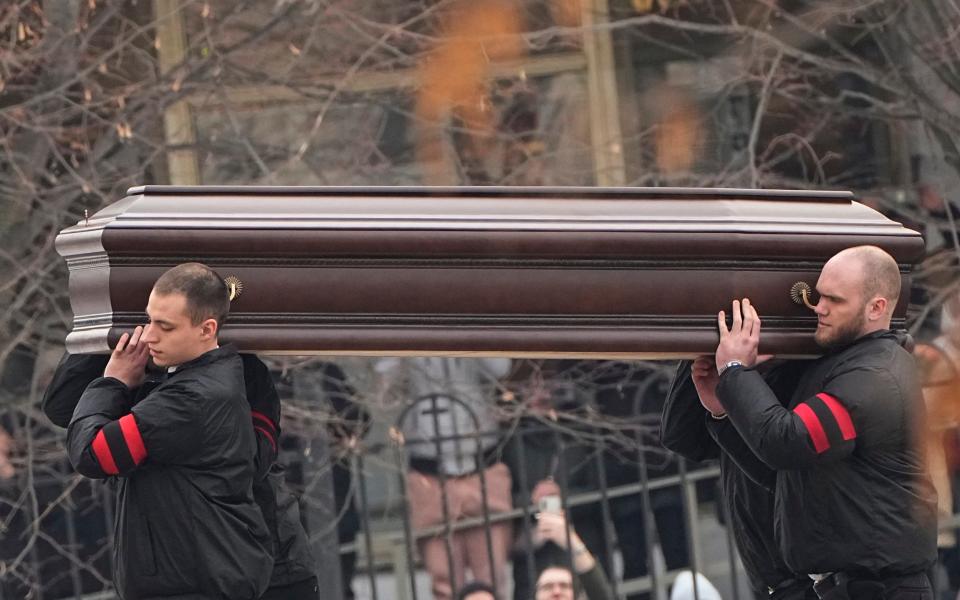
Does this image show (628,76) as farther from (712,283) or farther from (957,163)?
(712,283)

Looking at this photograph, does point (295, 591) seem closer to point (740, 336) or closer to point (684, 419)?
point (684, 419)

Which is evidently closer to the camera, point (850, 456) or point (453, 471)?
point (850, 456)

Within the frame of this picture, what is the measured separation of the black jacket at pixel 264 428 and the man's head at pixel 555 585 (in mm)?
2054

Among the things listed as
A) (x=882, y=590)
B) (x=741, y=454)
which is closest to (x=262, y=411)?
(x=741, y=454)

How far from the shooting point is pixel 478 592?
6.23 metres

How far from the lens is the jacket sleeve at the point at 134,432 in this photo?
361cm

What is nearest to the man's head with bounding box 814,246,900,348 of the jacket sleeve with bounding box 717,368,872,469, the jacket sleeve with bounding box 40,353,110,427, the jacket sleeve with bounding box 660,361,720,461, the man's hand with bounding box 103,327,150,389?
the jacket sleeve with bounding box 717,368,872,469

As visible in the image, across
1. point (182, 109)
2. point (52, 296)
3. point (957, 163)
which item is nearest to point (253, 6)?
point (182, 109)

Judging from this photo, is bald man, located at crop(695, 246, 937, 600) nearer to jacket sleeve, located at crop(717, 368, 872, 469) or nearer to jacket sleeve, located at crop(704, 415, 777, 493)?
jacket sleeve, located at crop(717, 368, 872, 469)

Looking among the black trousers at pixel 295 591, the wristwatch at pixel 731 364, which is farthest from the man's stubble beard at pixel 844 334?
the black trousers at pixel 295 591

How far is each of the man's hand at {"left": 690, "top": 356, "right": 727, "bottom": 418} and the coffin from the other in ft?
0.34

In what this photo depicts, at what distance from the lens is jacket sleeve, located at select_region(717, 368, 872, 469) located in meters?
3.73

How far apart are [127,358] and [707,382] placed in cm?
139

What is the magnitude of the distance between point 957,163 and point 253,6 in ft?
9.46
